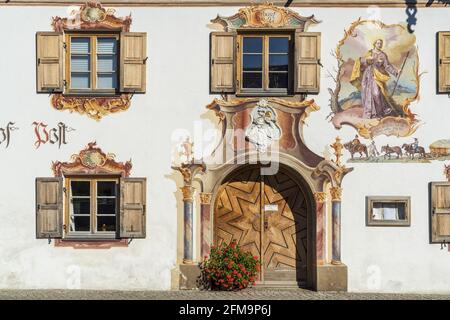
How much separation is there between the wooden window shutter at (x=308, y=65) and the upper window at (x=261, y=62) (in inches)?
11.6

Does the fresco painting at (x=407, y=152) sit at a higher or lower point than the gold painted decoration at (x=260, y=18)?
lower

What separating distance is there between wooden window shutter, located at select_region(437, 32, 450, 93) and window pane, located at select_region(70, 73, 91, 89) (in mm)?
6330

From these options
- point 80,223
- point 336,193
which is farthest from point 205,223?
point 336,193

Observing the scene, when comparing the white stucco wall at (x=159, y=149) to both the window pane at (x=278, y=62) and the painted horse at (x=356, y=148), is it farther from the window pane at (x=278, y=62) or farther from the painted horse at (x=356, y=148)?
the window pane at (x=278, y=62)

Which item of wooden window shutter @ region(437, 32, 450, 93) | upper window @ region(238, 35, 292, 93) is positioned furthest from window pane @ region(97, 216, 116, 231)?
wooden window shutter @ region(437, 32, 450, 93)

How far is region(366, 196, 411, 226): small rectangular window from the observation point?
39.3 feet

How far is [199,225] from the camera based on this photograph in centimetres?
1216

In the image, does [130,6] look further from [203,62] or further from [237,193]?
[237,193]

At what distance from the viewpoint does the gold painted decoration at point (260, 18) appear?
1211 centimetres

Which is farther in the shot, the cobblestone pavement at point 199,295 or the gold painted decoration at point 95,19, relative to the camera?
the gold painted decoration at point 95,19

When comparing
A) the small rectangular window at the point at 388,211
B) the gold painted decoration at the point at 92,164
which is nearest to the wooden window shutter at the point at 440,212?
the small rectangular window at the point at 388,211

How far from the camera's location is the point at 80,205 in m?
12.3

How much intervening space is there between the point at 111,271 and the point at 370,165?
5021 millimetres

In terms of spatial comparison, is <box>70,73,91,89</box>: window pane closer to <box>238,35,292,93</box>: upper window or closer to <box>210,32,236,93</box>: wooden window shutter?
<box>210,32,236,93</box>: wooden window shutter
